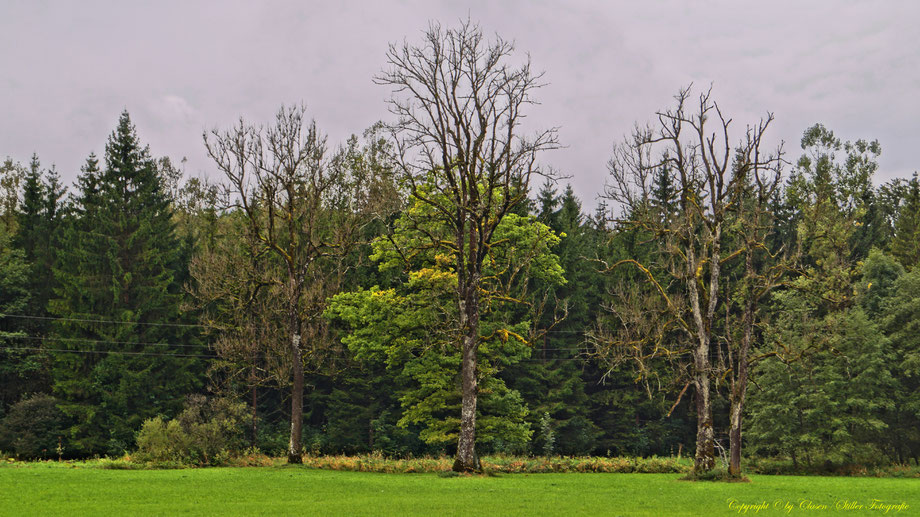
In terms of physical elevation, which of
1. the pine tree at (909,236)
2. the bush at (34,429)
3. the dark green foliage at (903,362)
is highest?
the pine tree at (909,236)

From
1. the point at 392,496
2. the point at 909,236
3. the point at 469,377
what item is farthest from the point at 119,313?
the point at 909,236

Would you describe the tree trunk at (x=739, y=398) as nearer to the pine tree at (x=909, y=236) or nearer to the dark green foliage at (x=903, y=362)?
the dark green foliage at (x=903, y=362)

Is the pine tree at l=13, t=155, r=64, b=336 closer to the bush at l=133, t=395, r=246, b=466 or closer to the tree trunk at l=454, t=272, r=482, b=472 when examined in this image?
the bush at l=133, t=395, r=246, b=466

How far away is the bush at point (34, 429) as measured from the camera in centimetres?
4331

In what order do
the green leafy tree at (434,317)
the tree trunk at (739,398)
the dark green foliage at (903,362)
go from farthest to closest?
the dark green foliage at (903,362) → the green leafy tree at (434,317) → the tree trunk at (739,398)

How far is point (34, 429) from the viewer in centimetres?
4406

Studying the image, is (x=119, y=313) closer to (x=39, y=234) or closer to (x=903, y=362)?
(x=39, y=234)

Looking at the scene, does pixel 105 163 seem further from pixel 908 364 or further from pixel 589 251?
pixel 908 364

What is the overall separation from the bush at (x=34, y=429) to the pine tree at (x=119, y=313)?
0.93m

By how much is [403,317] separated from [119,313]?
73.6 ft

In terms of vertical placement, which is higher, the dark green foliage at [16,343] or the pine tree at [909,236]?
the pine tree at [909,236]

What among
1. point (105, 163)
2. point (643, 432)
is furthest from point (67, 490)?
point (643, 432)

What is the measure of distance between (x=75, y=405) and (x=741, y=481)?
38.0m

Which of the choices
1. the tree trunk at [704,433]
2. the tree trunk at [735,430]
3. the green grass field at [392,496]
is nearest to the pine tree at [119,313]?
the green grass field at [392,496]
